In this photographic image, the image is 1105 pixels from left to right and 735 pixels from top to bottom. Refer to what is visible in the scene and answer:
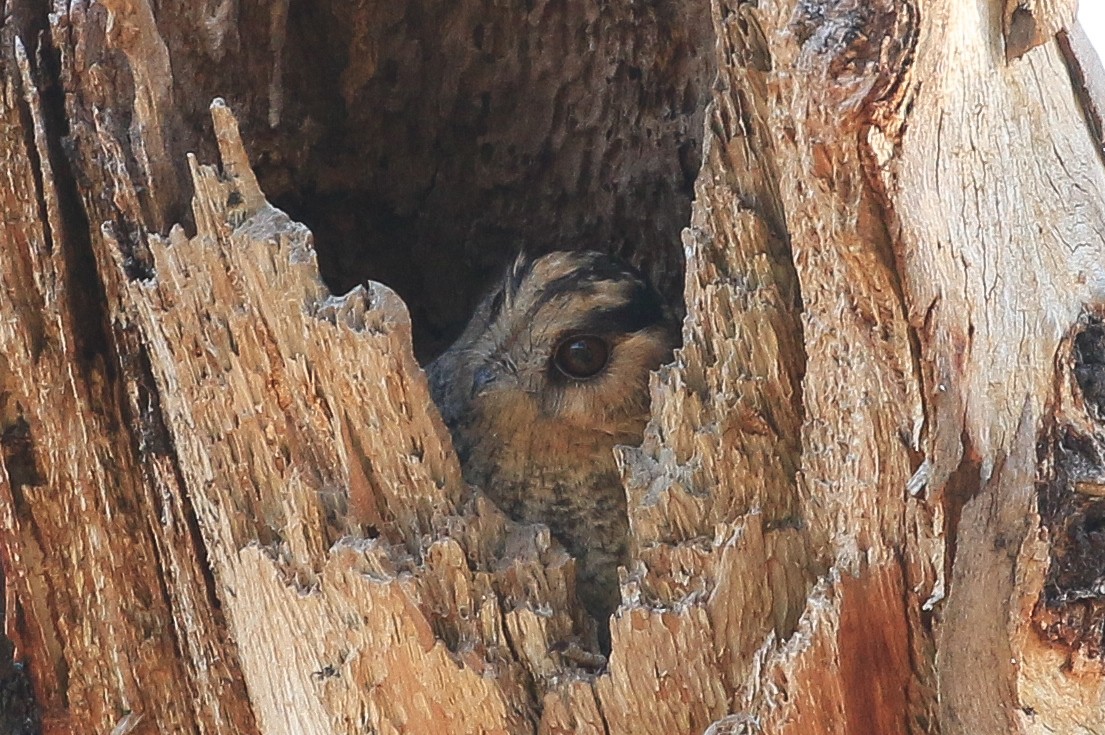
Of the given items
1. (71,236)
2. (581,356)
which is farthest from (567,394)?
(71,236)

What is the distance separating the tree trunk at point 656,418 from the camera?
3.19 ft

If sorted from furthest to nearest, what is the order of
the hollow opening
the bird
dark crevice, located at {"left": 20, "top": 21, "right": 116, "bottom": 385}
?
the hollow opening
the bird
dark crevice, located at {"left": 20, "top": 21, "right": 116, "bottom": 385}

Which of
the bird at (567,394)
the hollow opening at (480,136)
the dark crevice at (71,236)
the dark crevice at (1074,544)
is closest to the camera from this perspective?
the dark crevice at (1074,544)

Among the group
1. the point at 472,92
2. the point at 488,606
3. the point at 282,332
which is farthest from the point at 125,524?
the point at 472,92

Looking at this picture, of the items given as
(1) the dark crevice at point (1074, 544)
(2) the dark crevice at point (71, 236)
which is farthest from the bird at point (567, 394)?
(1) the dark crevice at point (1074, 544)

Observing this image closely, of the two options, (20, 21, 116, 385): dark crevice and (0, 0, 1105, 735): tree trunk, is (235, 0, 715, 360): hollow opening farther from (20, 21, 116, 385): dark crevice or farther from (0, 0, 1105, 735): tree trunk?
(20, 21, 116, 385): dark crevice

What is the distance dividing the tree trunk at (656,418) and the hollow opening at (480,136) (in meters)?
0.02

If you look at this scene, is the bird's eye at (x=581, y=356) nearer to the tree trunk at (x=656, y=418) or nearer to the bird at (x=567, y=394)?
the bird at (x=567, y=394)

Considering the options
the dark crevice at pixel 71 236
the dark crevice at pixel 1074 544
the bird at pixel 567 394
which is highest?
the dark crevice at pixel 71 236

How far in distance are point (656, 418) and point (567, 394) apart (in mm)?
446

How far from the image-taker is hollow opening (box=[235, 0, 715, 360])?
68.0 inches

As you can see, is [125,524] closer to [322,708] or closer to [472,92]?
[322,708]

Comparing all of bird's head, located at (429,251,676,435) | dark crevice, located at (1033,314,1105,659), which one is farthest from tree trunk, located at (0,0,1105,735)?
bird's head, located at (429,251,676,435)

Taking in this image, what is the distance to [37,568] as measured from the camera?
1.42m
